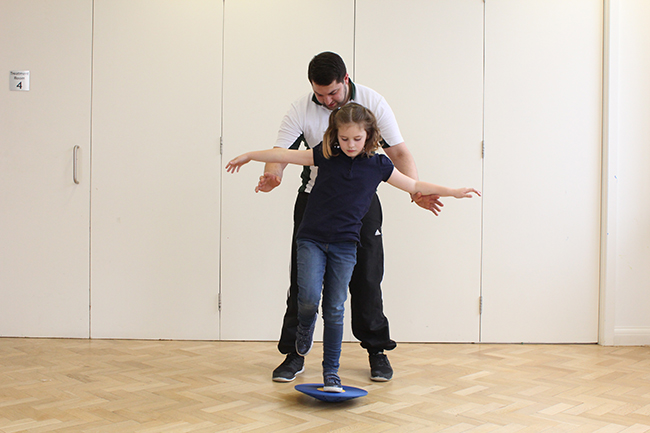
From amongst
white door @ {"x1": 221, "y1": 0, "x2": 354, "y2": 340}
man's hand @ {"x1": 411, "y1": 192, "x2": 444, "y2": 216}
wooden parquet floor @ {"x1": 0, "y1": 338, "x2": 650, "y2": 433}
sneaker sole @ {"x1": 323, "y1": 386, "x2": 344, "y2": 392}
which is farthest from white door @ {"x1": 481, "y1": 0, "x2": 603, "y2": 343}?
sneaker sole @ {"x1": 323, "y1": 386, "x2": 344, "y2": 392}

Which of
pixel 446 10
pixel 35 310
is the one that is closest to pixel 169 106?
pixel 35 310

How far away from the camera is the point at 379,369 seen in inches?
92.6

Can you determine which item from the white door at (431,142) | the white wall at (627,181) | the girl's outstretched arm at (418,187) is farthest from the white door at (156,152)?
the white wall at (627,181)

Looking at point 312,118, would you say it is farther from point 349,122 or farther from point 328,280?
point 328,280

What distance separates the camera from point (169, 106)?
3.24 m

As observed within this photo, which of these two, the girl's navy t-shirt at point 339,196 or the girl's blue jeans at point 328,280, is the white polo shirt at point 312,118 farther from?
the girl's blue jeans at point 328,280

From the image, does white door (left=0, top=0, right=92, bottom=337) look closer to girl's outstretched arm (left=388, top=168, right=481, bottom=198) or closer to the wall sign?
the wall sign

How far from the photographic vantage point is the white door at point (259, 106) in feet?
10.6

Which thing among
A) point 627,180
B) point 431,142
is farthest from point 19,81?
point 627,180

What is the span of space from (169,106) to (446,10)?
1648 mm

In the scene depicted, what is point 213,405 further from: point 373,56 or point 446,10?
point 446,10

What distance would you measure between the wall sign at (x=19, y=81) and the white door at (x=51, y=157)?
1.3 inches

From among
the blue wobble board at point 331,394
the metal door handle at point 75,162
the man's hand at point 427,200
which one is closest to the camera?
the blue wobble board at point 331,394

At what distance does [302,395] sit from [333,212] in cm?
68
